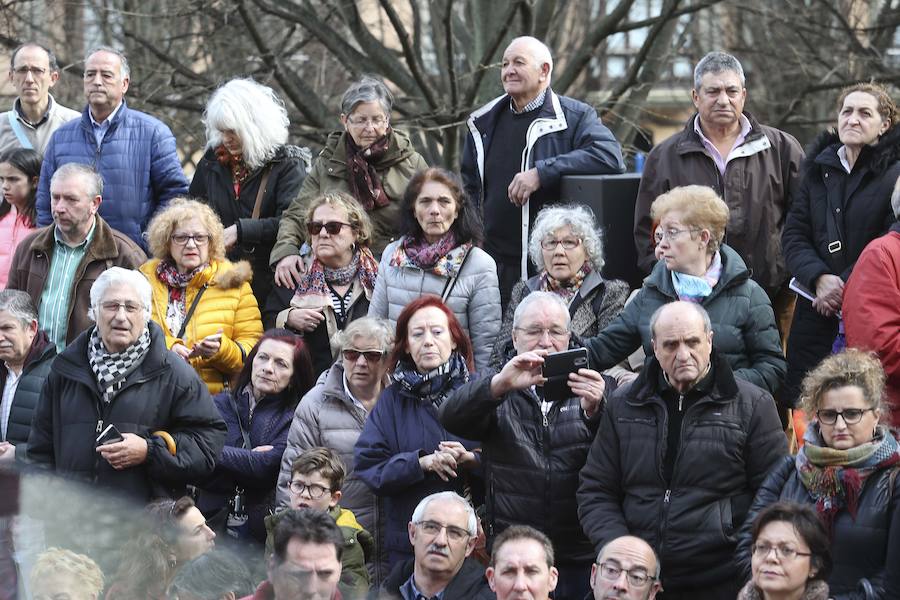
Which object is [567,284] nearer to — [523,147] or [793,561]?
[523,147]

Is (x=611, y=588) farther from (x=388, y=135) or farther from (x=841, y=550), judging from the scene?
(x=388, y=135)

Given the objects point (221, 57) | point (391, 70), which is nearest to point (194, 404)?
point (391, 70)

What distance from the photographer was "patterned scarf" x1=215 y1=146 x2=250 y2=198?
8703 millimetres

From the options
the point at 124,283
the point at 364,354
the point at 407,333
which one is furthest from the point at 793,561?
the point at 124,283

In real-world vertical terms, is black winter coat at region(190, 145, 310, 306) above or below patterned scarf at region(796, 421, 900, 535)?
above

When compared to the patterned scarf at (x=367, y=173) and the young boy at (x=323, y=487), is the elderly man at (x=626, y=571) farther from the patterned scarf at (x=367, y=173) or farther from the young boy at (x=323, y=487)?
the patterned scarf at (x=367, y=173)

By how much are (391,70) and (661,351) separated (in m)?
7.16

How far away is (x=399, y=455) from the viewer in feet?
22.8

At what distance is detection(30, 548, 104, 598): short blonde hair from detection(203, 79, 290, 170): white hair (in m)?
5.01

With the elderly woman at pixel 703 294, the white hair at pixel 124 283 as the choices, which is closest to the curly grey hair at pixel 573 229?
the elderly woman at pixel 703 294

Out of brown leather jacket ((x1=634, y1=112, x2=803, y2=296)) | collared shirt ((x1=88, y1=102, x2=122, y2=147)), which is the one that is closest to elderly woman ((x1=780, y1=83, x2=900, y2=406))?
brown leather jacket ((x1=634, y1=112, x2=803, y2=296))

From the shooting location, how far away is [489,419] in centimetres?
672

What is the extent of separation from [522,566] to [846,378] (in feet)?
4.38

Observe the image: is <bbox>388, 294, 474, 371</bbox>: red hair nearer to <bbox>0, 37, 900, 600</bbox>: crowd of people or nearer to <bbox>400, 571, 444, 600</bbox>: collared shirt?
<bbox>0, 37, 900, 600</bbox>: crowd of people
